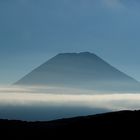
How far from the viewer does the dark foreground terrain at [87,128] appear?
51312 millimetres

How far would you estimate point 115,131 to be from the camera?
5147 cm

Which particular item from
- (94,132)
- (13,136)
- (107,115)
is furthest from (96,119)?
(13,136)

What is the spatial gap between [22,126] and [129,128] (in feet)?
45.2

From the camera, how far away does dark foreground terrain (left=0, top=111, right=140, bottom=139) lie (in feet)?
168

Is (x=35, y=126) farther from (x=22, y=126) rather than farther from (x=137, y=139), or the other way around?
(x=137, y=139)

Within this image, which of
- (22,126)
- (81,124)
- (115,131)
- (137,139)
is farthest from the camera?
(22,126)

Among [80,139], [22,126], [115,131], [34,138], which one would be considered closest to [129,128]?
[115,131]

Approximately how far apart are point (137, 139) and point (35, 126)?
48.9ft

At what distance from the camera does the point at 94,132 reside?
52156mm

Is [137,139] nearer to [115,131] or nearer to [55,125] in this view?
[115,131]

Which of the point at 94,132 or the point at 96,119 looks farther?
the point at 96,119

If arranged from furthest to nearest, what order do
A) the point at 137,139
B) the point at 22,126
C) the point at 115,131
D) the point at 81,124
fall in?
the point at 22,126, the point at 81,124, the point at 115,131, the point at 137,139

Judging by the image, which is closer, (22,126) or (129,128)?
(129,128)

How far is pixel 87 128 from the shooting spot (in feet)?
177
